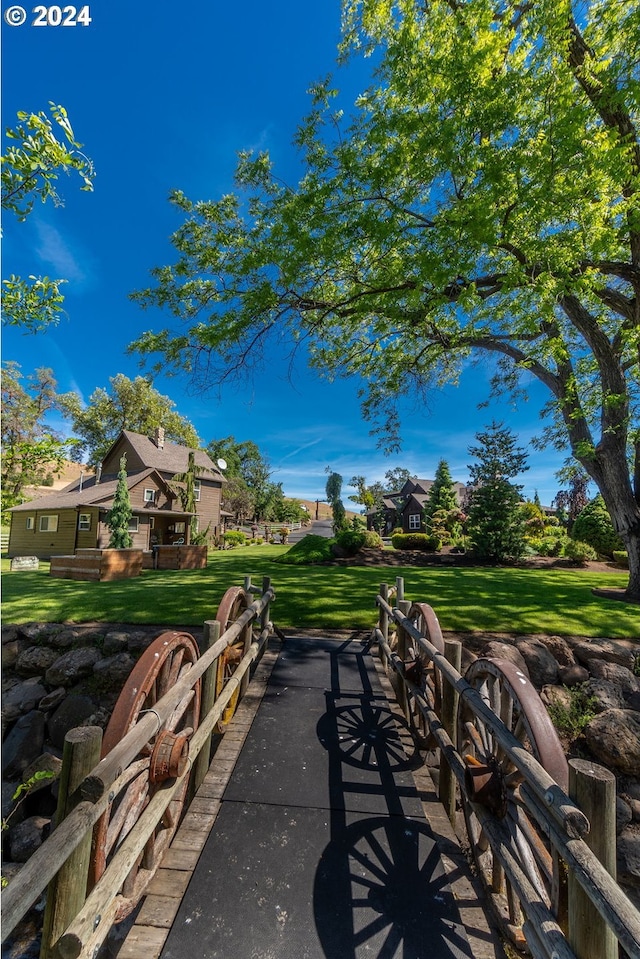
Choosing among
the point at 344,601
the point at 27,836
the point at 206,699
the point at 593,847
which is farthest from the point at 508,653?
the point at 27,836

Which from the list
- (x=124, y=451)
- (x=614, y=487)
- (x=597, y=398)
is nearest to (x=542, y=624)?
(x=614, y=487)

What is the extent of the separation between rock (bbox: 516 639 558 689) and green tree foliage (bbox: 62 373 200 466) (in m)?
31.8

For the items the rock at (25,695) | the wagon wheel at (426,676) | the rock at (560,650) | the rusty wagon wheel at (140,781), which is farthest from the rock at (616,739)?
the rock at (25,695)

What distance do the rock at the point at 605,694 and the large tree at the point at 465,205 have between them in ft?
13.6

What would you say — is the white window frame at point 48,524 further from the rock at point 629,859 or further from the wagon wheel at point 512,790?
the rock at point 629,859

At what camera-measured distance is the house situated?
20.5 meters

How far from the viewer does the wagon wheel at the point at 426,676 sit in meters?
4.00

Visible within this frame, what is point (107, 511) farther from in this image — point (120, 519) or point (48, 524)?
point (48, 524)

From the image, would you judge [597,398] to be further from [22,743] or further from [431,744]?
[22,743]

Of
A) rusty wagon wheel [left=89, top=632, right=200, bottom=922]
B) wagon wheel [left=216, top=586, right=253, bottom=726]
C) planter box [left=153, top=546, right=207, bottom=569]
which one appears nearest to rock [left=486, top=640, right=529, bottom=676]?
wagon wheel [left=216, top=586, right=253, bottom=726]

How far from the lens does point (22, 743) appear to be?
18.6 ft

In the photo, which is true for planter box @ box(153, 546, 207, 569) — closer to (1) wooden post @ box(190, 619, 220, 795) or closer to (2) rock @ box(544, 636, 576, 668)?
(1) wooden post @ box(190, 619, 220, 795)

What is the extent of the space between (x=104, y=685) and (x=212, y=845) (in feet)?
14.0

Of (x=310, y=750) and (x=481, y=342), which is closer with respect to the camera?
(x=310, y=750)
